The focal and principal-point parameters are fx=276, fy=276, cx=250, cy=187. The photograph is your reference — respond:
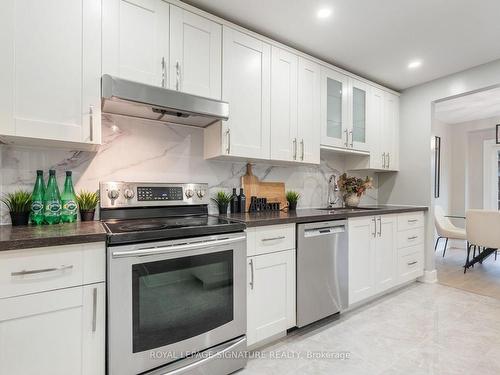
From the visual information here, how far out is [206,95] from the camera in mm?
1962

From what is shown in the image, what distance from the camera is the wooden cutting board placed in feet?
8.24

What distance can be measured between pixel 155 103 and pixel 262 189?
1314 millimetres

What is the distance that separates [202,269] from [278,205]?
1.28 metres

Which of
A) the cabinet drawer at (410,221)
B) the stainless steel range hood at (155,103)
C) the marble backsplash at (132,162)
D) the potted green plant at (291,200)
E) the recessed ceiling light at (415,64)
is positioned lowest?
the cabinet drawer at (410,221)

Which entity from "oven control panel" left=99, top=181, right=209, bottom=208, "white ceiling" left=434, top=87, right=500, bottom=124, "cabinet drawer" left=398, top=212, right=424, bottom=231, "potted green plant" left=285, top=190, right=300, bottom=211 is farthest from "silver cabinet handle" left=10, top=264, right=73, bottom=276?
"white ceiling" left=434, top=87, right=500, bottom=124

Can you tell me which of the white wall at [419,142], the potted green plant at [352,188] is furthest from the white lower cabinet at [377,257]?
the potted green plant at [352,188]

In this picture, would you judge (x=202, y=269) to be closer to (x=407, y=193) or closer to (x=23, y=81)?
(x=23, y=81)

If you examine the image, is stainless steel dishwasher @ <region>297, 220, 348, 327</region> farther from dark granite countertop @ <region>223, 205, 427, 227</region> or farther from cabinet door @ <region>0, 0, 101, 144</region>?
cabinet door @ <region>0, 0, 101, 144</region>

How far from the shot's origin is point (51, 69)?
1.44 metres

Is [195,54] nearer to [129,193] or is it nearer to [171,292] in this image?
[129,193]

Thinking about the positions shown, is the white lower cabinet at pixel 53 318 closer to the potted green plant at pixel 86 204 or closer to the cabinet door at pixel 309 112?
the potted green plant at pixel 86 204

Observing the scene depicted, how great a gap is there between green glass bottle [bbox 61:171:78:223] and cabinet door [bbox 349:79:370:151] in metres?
2.55

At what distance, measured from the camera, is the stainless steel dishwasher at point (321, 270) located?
2.06 metres

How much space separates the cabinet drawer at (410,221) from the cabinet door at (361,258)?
1.84 ft
